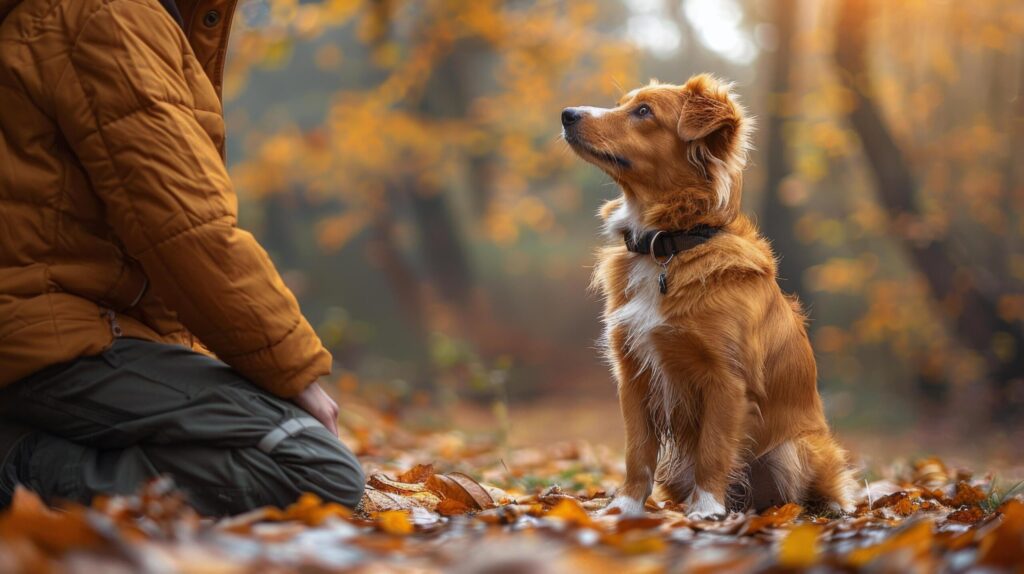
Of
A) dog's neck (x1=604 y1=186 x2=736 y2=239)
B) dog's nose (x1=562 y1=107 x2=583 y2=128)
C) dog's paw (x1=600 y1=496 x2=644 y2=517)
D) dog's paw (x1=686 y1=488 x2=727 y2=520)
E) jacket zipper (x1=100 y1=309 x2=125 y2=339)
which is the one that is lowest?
dog's paw (x1=600 y1=496 x2=644 y2=517)

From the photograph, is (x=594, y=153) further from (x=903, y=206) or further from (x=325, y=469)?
(x=903, y=206)

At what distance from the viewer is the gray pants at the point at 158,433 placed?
8.06 feet

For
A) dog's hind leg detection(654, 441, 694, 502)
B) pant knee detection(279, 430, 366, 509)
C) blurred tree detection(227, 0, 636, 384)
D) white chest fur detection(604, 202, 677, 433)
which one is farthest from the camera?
blurred tree detection(227, 0, 636, 384)

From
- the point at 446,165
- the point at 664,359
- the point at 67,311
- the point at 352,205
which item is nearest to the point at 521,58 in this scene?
the point at 446,165

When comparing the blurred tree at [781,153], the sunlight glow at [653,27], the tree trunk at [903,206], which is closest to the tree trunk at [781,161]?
the blurred tree at [781,153]

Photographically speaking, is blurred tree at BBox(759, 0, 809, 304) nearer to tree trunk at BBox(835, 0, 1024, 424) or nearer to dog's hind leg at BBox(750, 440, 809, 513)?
tree trunk at BBox(835, 0, 1024, 424)

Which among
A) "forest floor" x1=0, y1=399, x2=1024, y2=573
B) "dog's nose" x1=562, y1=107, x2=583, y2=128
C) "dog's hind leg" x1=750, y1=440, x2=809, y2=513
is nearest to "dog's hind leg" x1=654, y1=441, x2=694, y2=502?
"forest floor" x1=0, y1=399, x2=1024, y2=573

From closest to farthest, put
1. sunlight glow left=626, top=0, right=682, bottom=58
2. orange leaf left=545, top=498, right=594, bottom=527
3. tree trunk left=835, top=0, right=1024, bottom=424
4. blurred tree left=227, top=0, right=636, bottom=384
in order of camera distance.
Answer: orange leaf left=545, top=498, right=594, bottom=527, tree trunk left=835, top=0, right=1024, bottom=424, blurred tree left=227, top=0, right=636, bottom=384, sunlight glow left=626, top=0, right=682, bottom=58

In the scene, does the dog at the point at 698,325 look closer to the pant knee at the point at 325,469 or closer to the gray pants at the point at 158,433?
the pant knee at the point at 325,469

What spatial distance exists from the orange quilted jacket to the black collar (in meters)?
1.40

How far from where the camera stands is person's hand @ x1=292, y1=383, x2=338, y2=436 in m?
2.68

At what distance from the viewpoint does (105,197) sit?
2357 millimetres

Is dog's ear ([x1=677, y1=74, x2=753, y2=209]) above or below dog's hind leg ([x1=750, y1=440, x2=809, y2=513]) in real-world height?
above

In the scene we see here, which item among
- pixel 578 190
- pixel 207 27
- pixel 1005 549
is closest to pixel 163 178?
pixel 207 27
